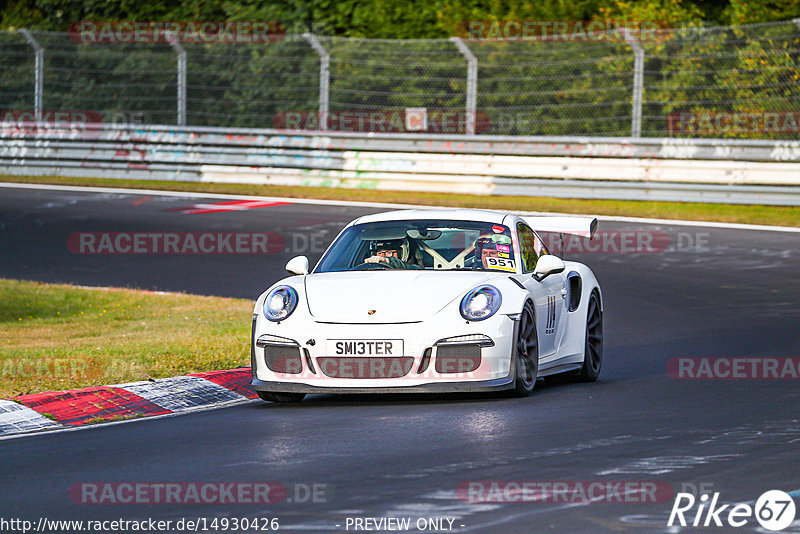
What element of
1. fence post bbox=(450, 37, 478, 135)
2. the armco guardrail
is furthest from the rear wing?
fence post bbox=(450, 37, 478, 135)

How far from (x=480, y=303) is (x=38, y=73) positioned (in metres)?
19.7

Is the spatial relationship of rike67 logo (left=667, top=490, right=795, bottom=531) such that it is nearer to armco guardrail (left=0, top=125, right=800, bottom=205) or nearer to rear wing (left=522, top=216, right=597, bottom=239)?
rear wing (left=522, top=216, right=597, bottom=239)

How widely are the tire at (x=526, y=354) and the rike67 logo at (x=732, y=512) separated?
2828mm

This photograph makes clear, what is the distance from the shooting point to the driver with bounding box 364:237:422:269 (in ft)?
31.4

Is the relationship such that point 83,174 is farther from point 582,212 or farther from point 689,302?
point 689,302

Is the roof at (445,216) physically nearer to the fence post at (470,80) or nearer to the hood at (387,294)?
the hood at (387,294)

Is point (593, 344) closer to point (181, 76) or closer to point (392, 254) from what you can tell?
point (392, 254)

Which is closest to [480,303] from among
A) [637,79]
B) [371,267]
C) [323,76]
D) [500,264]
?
[500,264]

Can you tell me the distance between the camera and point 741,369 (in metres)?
10.1

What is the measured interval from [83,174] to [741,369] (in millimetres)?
18826

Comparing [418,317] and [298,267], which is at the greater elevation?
[298,267]

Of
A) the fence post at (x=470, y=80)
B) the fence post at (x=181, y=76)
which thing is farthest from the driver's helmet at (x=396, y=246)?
the fence post at (x=181, y=76)

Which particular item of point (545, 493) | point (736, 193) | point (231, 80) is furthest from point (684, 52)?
point (545, 493)

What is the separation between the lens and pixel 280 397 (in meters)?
8.98
